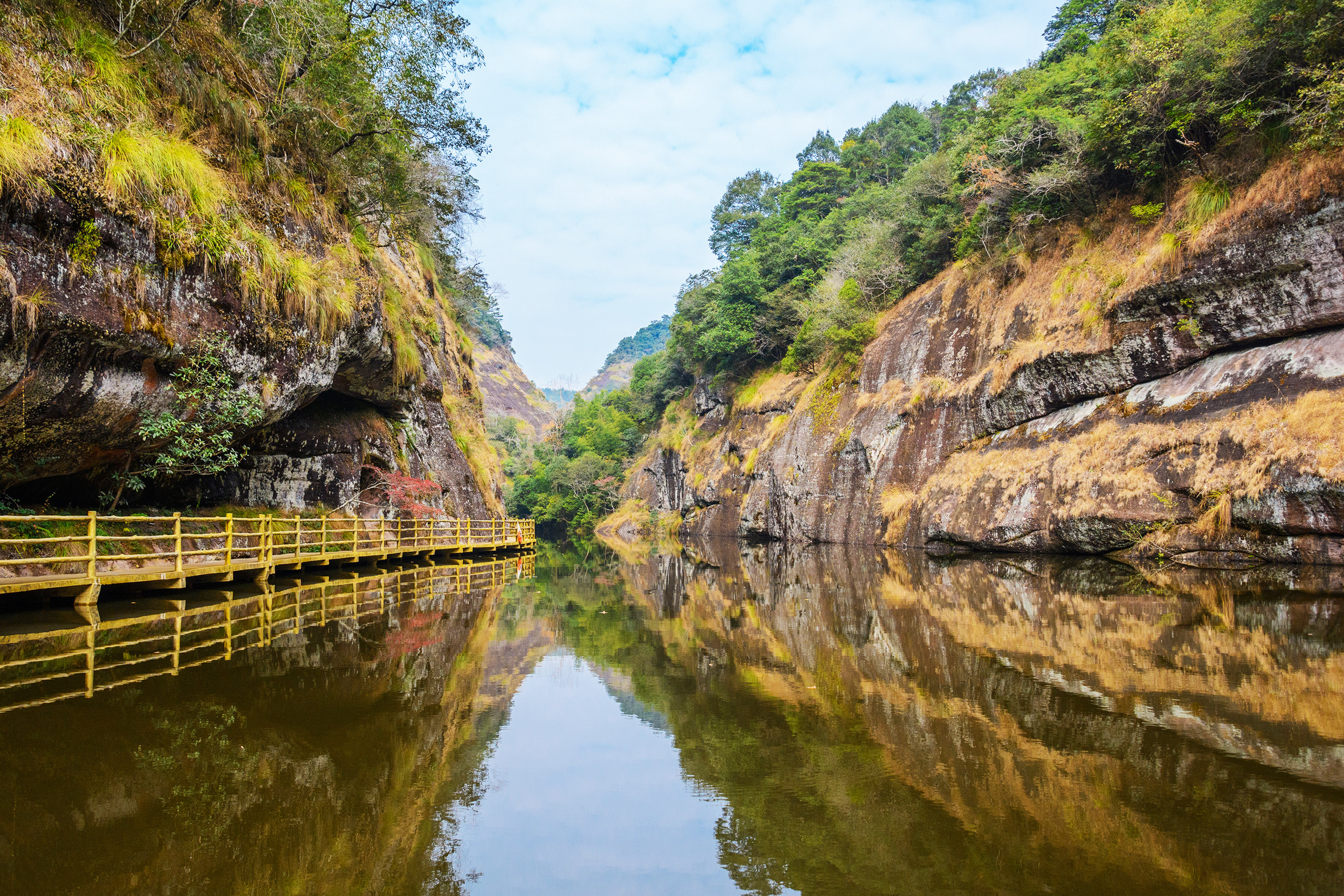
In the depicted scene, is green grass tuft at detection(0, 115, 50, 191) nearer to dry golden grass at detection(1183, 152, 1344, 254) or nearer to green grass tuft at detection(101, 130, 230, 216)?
green grass tuft at detection(101, 130, 230, 216)

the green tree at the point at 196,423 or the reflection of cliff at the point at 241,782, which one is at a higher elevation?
the green tree at the point at 196,423

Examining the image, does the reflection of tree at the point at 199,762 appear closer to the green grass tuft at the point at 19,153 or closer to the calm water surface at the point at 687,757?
the calm water surface at the point at 687,757

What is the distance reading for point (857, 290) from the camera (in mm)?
30109

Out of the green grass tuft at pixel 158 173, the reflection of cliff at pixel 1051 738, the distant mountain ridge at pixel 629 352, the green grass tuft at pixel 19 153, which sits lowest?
the reflection of cliff at pixel 1051 738

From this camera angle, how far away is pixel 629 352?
162125 mm

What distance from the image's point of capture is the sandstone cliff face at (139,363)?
846 cm

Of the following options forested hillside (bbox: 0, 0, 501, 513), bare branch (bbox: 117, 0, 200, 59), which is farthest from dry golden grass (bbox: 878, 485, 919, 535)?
bare branch (bbox: 117, 0, 200, 59)

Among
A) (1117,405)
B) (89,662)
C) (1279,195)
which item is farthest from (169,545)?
(1279,195)

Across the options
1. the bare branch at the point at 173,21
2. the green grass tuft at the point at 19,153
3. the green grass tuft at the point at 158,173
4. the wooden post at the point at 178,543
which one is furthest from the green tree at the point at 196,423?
the bare branch at the point at 173,21

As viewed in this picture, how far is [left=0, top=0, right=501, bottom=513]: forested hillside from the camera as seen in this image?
8.80 m

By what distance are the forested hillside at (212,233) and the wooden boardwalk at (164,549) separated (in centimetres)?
97

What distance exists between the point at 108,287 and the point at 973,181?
23312 millimetres

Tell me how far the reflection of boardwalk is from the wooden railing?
1.56ft

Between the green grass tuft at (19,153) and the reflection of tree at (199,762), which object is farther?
the green grass tuft at (19,153)
